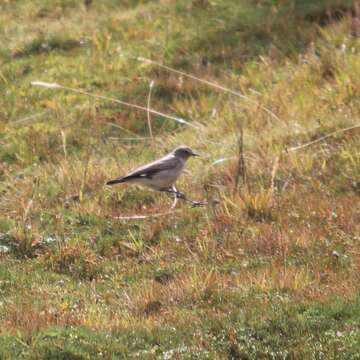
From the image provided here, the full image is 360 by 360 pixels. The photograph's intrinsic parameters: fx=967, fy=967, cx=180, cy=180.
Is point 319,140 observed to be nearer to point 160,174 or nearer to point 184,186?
point 184,186

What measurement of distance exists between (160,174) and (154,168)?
105 millimetres

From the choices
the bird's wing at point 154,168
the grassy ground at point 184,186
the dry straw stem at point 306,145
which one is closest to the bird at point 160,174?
the bird's wing at point 154,168

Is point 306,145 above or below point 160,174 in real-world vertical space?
below

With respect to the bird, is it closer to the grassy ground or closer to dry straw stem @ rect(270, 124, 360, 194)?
the grassy ground

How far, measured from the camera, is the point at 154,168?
1145cm

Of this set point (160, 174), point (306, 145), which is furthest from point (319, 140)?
point (160, 174)

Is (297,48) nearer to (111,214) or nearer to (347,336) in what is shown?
(111,214)

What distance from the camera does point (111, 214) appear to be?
37.9 feet

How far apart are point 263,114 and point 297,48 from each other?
286cm

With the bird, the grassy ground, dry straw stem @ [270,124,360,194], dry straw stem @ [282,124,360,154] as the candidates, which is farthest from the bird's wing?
dry straw stem @ [282,124,360,154]

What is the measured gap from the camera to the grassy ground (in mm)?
8336

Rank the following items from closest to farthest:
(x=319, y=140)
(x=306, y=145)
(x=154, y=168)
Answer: (x=154, y=168) → (x=306, y=145) → (x=319, y=140)

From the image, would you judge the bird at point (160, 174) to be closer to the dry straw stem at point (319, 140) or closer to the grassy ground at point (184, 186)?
the grassy ground at point (184, 186)

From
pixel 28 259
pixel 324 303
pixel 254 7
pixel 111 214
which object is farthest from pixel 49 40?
pixel 324 303
